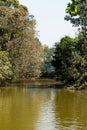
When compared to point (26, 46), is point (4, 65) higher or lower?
lower

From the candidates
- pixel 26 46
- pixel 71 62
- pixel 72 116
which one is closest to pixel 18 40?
pixel 26 46

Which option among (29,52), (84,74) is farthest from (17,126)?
(29,52)

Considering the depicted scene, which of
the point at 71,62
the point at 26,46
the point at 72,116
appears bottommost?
the point at 72,116

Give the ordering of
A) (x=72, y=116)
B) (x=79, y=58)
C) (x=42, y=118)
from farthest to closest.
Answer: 1. (x=79, y=58)
2. (x=72, y=116)
3. (x=42, y=118)

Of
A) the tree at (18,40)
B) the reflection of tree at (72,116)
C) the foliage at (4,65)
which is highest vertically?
the tree at (18,40)

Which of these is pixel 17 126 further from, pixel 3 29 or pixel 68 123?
pixel 3 29

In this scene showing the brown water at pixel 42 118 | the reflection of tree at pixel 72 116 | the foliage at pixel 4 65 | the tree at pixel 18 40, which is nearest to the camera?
the brown water at pixel 42 118

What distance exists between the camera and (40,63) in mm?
38969

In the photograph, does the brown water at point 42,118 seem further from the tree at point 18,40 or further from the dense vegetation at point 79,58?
the tree at point 18,40

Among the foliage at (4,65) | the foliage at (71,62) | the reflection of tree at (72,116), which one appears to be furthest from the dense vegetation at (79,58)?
the reflection of tree at (72,116)

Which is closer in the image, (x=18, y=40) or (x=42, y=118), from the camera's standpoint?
(x=42, y=118)

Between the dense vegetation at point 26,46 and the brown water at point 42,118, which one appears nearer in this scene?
the brown water at point 42,118

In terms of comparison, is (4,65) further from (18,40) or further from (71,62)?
(71,62)

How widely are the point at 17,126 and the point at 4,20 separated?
24356mm
